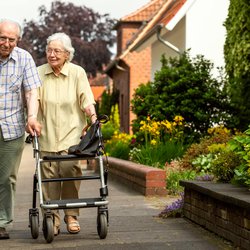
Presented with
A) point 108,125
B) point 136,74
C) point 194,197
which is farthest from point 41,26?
point 194,197

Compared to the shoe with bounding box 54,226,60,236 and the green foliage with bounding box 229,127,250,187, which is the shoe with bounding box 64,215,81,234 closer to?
the shoe with bounding box 54,226,60,236

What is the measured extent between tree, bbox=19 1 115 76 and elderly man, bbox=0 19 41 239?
45217 mm

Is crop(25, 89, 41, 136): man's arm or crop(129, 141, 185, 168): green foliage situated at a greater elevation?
crop(25, 89, 41, 136): man's arm

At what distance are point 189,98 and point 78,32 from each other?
40.5 metres

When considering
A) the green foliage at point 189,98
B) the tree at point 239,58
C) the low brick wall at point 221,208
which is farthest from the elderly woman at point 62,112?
the green foliage at point 189,98

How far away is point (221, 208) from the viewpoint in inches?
→ 311

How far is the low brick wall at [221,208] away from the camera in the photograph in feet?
23.5

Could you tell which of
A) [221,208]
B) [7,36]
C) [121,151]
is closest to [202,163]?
[221,208]

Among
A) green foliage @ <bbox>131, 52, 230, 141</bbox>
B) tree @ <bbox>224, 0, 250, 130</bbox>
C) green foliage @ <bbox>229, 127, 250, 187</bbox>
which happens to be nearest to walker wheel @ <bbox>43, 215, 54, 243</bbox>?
green foliage @ <bbox>229, 127, 250, 187</bbox>

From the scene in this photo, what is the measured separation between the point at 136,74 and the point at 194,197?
30603 mm

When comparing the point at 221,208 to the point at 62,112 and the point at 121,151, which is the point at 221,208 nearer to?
the point at 62,112

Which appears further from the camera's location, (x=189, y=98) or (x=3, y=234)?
(x=189, y=98)

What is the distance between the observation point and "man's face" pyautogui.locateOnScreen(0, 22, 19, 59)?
26.2 feet

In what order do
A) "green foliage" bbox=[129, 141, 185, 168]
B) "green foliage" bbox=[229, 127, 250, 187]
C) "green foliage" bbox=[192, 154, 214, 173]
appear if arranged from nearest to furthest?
"green foliage" bbox=[229, 127, 250, 187] → "green foliage" bbox=[192, 154, 214, 173] → "green foliage" bbox=[129, 141, 185, 168]
